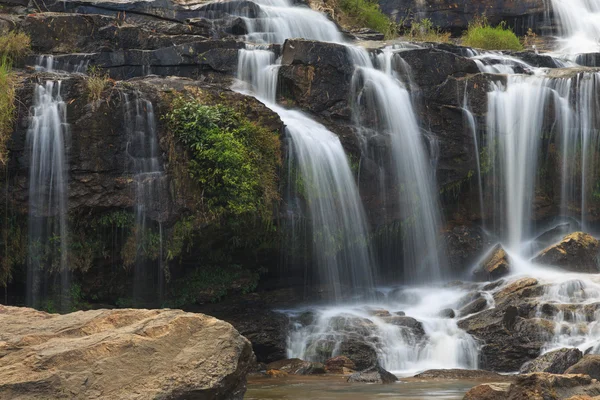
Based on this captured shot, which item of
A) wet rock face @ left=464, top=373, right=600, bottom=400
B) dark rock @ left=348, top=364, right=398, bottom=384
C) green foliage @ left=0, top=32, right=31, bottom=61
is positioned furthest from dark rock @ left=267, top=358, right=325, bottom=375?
green foliage @ left=0, top=32, right=31, bottom=61

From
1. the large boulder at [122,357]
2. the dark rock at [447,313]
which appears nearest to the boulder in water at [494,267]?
the dark rock at [447,313]

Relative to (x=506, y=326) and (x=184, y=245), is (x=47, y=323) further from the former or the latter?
(x=506, y=326)

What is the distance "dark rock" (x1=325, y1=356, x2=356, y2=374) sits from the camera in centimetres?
1209

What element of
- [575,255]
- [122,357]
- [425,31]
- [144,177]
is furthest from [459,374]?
[425,31]

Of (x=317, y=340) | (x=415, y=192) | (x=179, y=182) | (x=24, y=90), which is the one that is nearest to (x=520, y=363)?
(x=317, y=340)

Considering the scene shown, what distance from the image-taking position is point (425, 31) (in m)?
25.0

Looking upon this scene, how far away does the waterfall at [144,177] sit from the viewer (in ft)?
42.2

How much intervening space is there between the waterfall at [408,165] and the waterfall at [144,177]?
490 centimetres

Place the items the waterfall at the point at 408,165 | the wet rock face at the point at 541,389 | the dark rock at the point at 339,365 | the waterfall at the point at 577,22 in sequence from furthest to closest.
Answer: the waterfall at the point at 577,22
the waterfall at the point at 408,165
the dark rock at the point at 339,365
the wet rock face at the point at 541,389

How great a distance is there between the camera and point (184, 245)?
13352 mm

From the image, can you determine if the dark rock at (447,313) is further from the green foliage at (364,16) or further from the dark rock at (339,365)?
the green foliage at (364,16)

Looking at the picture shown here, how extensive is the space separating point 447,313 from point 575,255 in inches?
127

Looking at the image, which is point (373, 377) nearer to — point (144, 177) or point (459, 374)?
point (459, 374)

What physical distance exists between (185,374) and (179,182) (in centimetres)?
743
